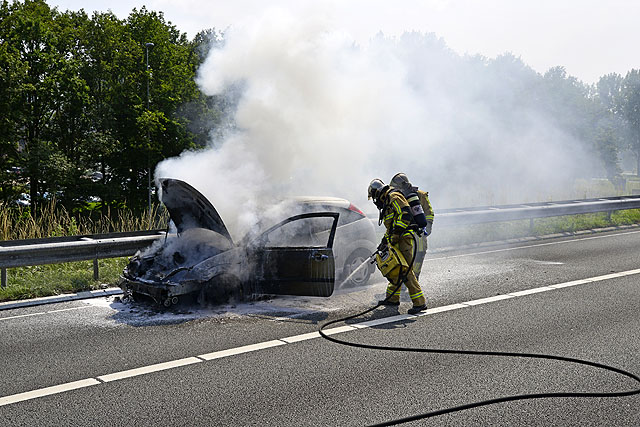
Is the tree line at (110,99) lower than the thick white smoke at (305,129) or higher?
higher

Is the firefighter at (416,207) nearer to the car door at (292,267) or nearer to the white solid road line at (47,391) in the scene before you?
the car door at (292,267)

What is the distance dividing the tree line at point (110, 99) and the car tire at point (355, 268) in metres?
20.8

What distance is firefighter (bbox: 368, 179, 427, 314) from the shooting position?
817 cm

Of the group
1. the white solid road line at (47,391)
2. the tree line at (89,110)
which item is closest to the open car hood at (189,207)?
the white solid road line at (47,391)

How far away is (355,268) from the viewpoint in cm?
960

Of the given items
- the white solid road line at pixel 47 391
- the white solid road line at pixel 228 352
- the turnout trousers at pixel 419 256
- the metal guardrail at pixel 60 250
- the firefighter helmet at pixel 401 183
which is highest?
the firefighter helmet at pixel 401 183

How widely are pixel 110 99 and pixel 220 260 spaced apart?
3427 centimetres

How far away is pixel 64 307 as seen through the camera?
8.36m

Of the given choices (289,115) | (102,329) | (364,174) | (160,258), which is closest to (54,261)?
(160,258)

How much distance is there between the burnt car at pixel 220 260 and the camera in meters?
7.91

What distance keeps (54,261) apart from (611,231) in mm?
14663

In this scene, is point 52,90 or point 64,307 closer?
point 64,307

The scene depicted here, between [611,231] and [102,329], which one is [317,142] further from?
[611,231]

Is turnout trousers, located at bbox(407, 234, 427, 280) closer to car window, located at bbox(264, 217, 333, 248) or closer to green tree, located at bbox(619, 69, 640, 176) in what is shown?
car window, located at bbox(264, 217, 333, 248)
